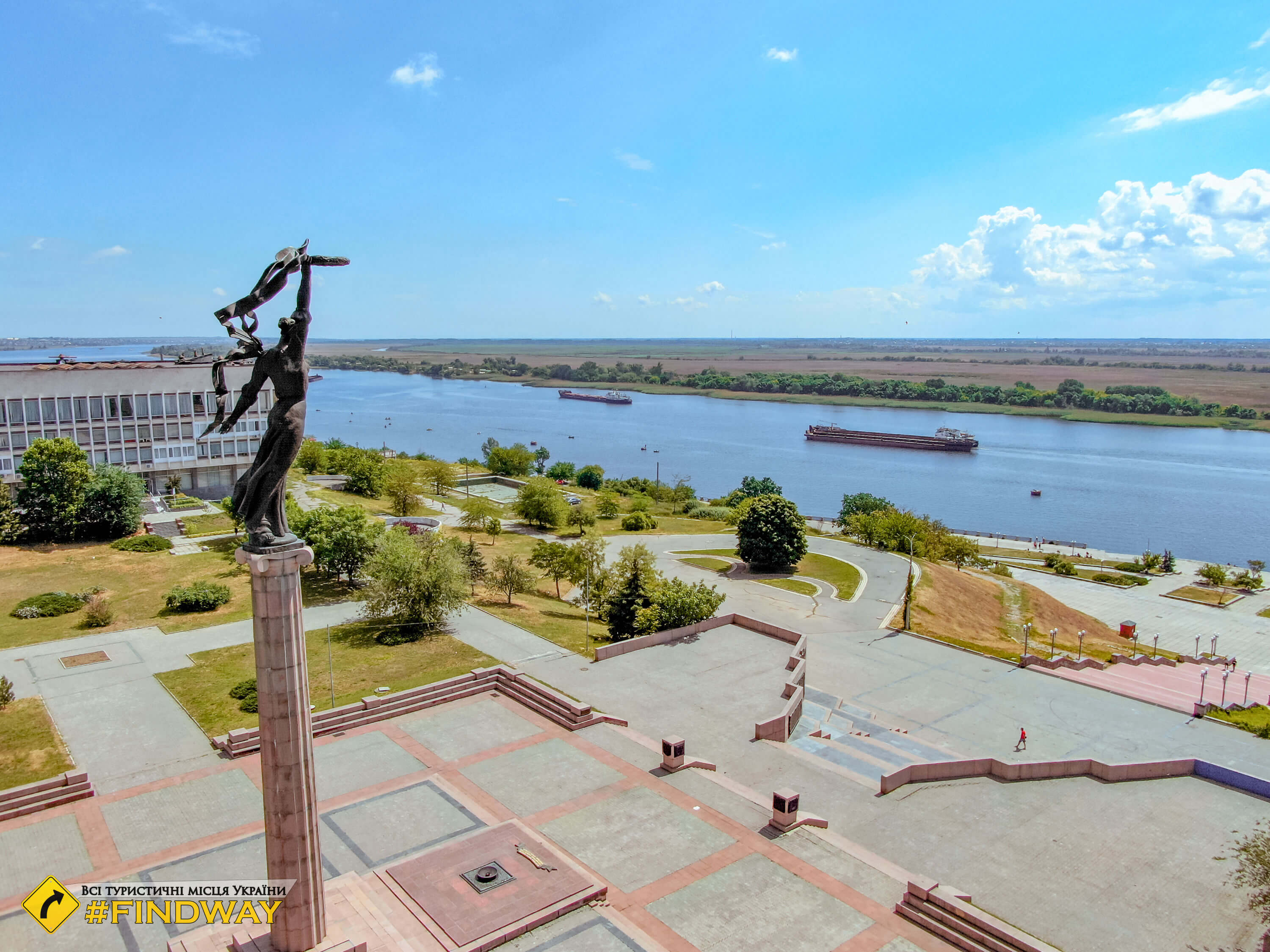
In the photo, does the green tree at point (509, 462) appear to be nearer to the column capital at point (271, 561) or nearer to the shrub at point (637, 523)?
the shrub at point (637, 523)

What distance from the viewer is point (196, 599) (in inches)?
1492

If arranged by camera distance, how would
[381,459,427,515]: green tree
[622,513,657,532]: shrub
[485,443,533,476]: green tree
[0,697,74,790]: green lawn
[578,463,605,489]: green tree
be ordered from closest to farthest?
[0,697,74,790]: green lawn, [381,459,427,515]: green tree, [622,513,657,532]: shrub, [485,443,533,476]: green tree, [578,463,605,489]: green tree

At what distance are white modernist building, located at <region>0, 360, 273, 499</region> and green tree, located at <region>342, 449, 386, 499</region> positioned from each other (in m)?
8.74

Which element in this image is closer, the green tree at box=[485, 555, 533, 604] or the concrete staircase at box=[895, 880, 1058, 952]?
the concrete staircase at box=[895, 880, 1058, 952]

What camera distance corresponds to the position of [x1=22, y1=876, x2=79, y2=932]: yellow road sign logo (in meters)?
16.0

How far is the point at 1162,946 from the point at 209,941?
62.1 ft

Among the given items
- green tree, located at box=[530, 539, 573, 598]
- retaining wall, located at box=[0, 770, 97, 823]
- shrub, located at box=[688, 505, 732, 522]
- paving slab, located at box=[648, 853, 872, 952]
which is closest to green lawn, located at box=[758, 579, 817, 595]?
green tree, located at box=[530, 539, 573, 598]

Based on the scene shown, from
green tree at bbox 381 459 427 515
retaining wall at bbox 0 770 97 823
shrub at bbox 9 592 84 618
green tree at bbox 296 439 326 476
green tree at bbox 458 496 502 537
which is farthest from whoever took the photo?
green tree at bbox 296 439 326 476

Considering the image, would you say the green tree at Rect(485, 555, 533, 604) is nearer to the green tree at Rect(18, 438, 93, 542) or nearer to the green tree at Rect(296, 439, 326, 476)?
the green tree at Rect(18, 438, 93, 542)

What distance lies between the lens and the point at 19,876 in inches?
721

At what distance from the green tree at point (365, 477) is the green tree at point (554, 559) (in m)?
32.5

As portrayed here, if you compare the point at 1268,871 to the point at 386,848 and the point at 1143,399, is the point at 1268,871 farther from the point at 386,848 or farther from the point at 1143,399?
the point at 1143,399

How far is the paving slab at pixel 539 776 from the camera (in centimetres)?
2153

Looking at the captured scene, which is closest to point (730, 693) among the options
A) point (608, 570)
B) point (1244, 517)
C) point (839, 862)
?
point (839, 862)
